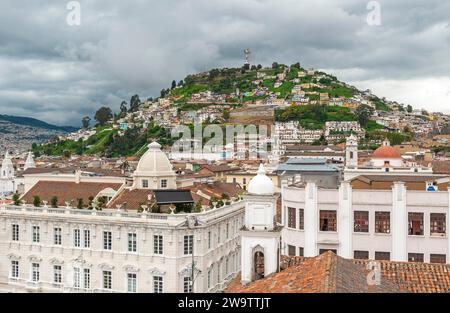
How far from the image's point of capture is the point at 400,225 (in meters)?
28.0

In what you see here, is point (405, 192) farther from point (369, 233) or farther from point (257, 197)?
point (257, 197)

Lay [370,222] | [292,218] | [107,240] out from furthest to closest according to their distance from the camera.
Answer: [107,240], [292,218], [370,222]

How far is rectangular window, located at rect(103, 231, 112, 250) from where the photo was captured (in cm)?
3947

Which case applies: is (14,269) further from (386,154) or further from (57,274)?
(386,154)

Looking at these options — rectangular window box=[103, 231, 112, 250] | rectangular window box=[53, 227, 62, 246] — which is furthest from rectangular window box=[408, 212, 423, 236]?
rectangular window box=[53, 227, 62, 246]

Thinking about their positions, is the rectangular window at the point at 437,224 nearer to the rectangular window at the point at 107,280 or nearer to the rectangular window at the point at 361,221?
the rectangular window at the point at 361,221

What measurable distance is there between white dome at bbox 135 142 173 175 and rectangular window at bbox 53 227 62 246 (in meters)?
8.40

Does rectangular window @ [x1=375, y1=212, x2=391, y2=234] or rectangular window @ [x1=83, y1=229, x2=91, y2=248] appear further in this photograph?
rectangular window @ [x1=83, y1=229, x2=91, y2=248]

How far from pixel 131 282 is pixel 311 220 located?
15.7m

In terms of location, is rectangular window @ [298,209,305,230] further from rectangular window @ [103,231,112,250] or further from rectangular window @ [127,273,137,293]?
rectangular window @ [103,231,112,250]

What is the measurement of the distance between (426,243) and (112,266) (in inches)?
843

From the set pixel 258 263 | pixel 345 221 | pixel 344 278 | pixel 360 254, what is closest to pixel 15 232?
pixel 345 221

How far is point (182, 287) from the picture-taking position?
37562 mm
